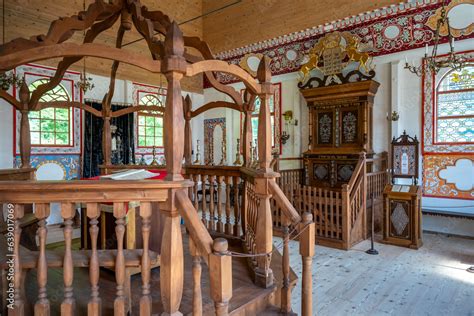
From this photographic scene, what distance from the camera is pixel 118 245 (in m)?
1.63

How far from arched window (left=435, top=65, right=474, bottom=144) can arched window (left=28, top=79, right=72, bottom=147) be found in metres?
8.06

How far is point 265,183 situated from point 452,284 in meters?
3.00

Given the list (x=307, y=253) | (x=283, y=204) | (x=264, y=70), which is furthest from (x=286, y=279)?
(x=264, y=70)

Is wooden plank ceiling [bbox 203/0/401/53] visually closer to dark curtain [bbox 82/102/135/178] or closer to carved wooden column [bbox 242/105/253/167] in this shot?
dark curtain [bbox 82/102/135/178]

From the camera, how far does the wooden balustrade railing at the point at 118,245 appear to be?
1.52 meters

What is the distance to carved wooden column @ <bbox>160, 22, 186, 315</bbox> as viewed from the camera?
65.4 inches

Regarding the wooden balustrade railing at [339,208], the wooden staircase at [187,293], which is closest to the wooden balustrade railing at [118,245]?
the wooden staircase at [187,293]

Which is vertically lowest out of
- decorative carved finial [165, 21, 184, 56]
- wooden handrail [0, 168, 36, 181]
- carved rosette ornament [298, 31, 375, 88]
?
wooden handrail [0, 168, 36, 181]

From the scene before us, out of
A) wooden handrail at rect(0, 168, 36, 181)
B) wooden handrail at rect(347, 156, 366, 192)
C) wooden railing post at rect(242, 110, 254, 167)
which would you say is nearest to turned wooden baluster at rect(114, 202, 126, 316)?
wooden railing post at rect(242, 110, 254, 167)

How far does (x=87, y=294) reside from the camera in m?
2.18

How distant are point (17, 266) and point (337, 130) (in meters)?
6.96

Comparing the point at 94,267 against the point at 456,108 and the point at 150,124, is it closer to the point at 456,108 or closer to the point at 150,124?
the point at 456,108

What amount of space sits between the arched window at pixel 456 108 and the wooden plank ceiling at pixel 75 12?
720cm

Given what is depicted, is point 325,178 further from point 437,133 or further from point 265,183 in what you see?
point 265,183
